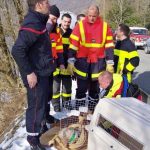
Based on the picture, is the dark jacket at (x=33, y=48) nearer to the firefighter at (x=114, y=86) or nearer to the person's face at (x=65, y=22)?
the firefighter at (x=114, y=86)

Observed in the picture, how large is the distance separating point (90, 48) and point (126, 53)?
2.90 feet

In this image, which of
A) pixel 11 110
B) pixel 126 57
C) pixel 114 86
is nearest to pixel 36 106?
pixel 114 86

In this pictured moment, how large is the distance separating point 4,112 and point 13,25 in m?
3.11

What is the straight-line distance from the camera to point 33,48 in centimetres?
478

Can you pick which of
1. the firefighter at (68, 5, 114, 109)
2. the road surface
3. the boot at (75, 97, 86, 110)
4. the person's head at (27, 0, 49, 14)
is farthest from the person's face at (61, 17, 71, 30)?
the road surface

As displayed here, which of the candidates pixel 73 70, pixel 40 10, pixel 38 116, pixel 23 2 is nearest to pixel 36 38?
pixel 40 10

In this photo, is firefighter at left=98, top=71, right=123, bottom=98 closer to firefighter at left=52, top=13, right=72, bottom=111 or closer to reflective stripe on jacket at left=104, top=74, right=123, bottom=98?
reflective stripe on jacket at left=104, top=74, right=123, bottom=98

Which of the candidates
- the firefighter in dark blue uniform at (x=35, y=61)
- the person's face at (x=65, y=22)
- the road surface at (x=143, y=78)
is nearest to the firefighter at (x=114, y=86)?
the firefighter in dark blue uniform at (x=35, y=61)

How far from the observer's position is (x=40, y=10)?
4.71 metres

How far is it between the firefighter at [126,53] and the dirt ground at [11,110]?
2.20 m

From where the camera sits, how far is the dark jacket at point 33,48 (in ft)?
15.0

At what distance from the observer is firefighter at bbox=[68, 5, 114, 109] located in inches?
249

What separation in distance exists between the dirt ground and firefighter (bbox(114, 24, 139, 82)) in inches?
86.5

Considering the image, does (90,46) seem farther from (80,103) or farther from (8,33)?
(8,33)
